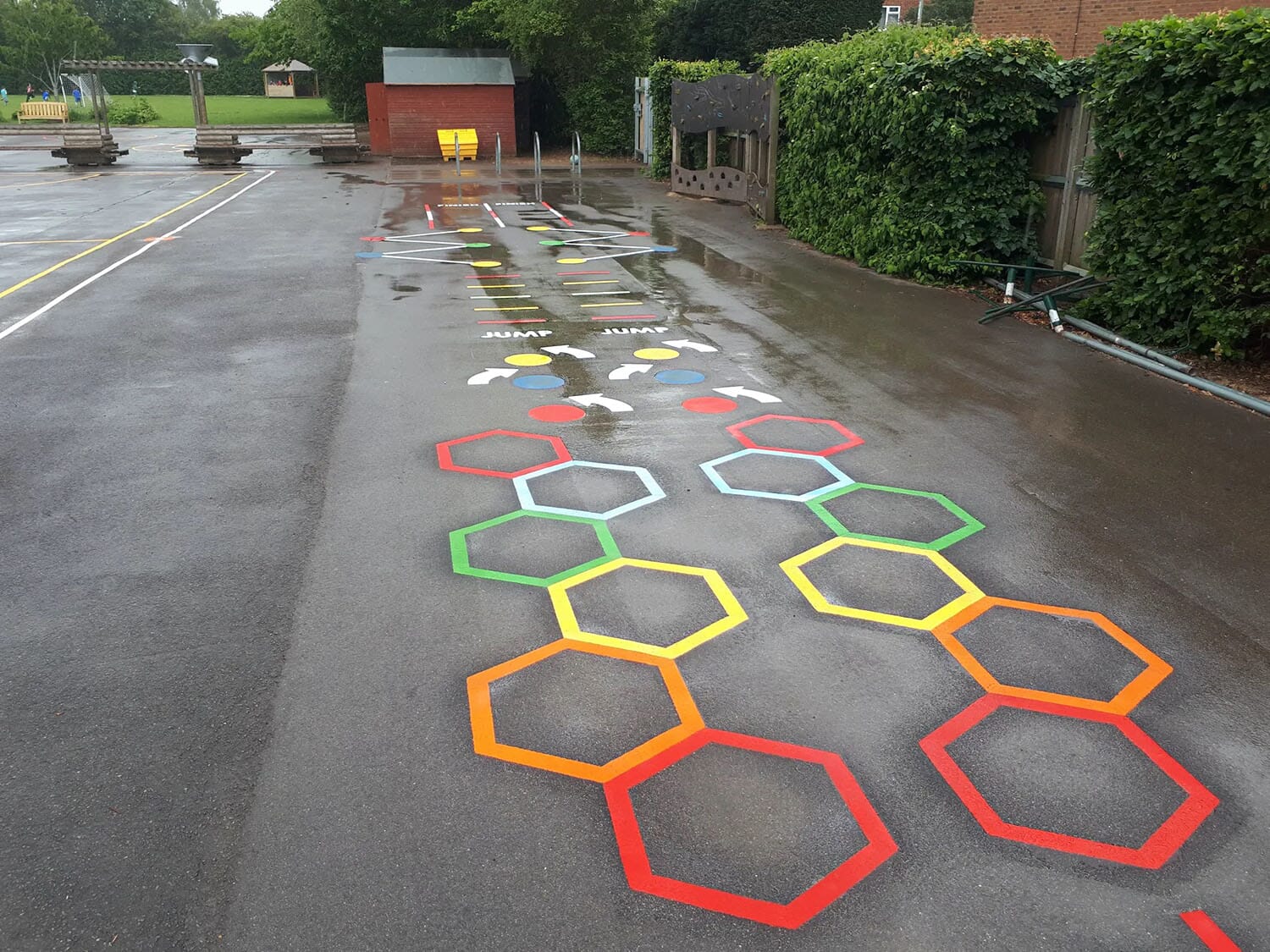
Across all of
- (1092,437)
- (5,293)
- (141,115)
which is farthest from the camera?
(141,115)

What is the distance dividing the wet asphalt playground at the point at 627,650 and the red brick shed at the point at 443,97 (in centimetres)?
2850

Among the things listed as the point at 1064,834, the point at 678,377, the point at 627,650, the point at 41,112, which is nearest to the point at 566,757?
the point at 627,650

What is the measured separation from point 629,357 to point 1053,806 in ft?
21.5

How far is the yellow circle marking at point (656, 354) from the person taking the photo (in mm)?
9328

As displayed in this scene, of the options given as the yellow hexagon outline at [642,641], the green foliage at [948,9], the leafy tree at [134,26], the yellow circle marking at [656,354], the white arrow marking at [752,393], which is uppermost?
the leafy tree at [134,26]

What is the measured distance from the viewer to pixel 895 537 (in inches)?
220

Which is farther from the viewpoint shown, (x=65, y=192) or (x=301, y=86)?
(x=301, y=86)

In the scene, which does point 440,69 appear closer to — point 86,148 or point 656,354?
point 86,148

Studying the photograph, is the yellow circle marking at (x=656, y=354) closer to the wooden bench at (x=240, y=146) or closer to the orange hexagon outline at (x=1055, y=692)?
the orange hexagon outline at (x=1055, y=692)

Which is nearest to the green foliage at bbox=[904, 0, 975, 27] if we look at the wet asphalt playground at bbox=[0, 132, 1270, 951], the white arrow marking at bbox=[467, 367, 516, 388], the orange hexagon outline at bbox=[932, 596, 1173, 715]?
the wet asphalt playground at bbox=[0, 132, 1270, 951]

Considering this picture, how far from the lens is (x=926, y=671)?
4.28 metres

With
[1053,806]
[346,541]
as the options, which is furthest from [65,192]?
[1053,806]

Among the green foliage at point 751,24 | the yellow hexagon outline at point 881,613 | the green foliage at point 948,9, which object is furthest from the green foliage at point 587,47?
the yellow hexagon outline at point 881,613

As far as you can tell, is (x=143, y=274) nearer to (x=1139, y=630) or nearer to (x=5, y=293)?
(x=5, y=293)
